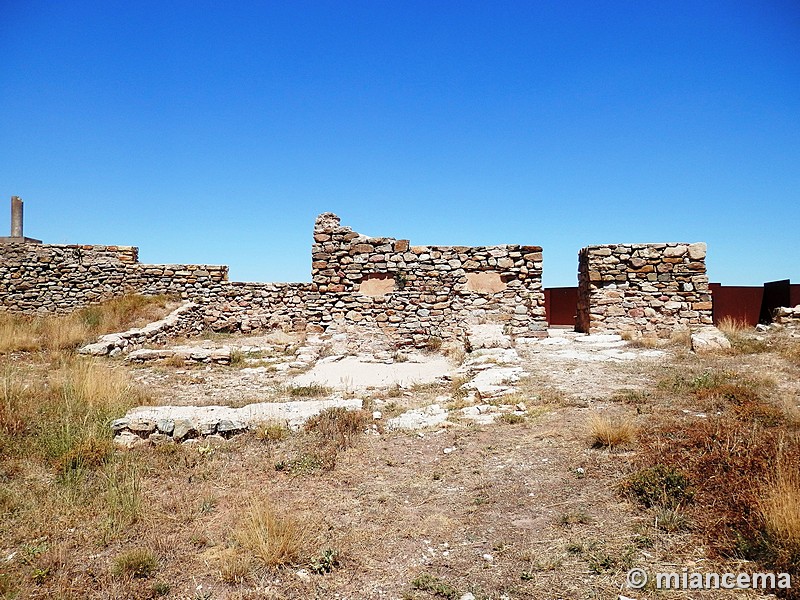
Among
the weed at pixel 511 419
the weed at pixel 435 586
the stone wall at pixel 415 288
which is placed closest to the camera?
the weed at pixel 435 586

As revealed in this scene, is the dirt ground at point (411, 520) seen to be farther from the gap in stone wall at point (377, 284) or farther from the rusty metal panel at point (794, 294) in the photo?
the rusty metal panel at point (794, 294)

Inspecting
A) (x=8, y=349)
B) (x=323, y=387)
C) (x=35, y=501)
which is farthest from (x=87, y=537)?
(x=8, y=349)

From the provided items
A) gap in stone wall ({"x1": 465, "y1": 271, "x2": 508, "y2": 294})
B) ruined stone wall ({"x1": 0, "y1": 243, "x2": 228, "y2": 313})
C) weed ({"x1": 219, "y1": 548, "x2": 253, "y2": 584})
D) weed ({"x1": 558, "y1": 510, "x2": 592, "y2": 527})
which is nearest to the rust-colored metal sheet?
gap in stone wall ({"x1": 465, "y1": 271, "x2": 508, "y2": 294})

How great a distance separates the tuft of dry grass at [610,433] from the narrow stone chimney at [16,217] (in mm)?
20439

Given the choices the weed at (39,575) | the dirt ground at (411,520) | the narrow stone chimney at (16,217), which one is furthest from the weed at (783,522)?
the narrow stone chimney at (16,217)

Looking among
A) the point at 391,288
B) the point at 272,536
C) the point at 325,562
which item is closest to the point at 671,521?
the point at 325,562

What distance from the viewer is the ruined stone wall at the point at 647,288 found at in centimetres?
1189

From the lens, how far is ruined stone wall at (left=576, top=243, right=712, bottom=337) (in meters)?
11.9

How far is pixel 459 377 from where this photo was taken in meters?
8.19

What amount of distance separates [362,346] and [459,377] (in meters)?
4.91

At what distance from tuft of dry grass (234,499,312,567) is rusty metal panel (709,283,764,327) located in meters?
15.9

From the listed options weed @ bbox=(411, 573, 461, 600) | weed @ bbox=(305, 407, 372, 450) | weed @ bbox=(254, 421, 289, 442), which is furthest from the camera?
weed @ bbox=(254, 421, 289, 442)

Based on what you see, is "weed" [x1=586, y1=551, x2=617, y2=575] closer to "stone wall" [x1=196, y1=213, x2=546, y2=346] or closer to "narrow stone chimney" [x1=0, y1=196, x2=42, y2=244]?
"stone wall" [x1=196, y1=213, x2=546, y2=346]

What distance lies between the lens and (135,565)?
10.00 feet
